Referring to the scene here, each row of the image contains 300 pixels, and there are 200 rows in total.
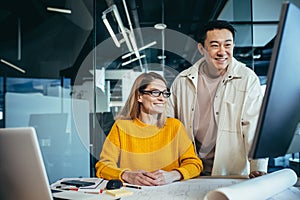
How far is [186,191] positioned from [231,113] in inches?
29.6

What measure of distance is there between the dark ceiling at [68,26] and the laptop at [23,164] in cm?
235

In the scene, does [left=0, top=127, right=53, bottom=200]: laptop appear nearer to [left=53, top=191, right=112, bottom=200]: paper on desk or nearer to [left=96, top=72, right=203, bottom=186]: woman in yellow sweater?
[left=53, top=191, right=112, bottom=200]: paper on desk

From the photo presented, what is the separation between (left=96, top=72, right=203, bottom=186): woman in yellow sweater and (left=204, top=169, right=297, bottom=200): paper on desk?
1.56 feet

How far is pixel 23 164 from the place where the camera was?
33.8 inches

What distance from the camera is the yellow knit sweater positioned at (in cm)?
169

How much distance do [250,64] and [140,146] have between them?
167cm

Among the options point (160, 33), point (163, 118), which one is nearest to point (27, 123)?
point (160, 33)

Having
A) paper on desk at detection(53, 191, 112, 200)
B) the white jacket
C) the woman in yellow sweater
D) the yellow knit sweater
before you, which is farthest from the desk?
the white jacket

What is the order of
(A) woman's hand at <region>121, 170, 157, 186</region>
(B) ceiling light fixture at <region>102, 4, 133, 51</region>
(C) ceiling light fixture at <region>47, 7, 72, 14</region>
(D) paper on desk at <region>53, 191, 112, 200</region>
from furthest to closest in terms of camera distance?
(C) ceiling light fixture at <region>47, 7, 72, 14</region>, (B) ceiling light fixture at <region>102, 4, 133, 51</region>, (A) woman's hand at <region>121, 170, 157, 186</region>, (D) paper on desk at <region>53, 191, 112, 200</region>

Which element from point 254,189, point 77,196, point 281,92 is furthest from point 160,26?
point 281,92

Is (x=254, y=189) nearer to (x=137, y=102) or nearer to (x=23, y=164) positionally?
(x=23, y=164)

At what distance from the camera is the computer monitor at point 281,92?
0.70 meters

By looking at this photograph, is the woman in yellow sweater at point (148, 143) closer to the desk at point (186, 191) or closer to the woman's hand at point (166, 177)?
the woman's hand at point (166, 177)

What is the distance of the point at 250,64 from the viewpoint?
3043 millimetres
